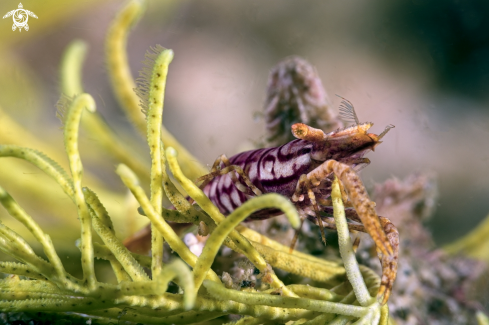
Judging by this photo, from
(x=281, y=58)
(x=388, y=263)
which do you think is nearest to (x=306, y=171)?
(x=388, y=263)

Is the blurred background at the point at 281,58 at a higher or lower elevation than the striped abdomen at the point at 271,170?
higher

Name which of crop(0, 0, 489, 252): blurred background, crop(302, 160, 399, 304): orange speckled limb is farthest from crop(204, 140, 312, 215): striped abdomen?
crop(0, 0, 489, 252): blurred background

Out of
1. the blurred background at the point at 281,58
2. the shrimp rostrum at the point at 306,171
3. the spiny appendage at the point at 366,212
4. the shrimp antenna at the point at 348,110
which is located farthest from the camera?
the blurred background at the point at 281,58

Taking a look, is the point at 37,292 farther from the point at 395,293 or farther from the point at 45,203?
the point at 395,293

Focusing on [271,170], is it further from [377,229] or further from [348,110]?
[377,229]

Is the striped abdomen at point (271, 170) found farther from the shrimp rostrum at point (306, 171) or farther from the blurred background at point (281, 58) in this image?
the blurred background at point (281, 58)

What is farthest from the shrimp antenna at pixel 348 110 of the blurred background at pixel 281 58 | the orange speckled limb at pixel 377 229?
the blurred background at pixel 281 58

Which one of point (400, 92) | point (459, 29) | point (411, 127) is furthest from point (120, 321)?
point (459, 29)

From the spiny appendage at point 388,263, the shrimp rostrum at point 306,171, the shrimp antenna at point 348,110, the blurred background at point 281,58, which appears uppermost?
the blurred background at point 281,58
